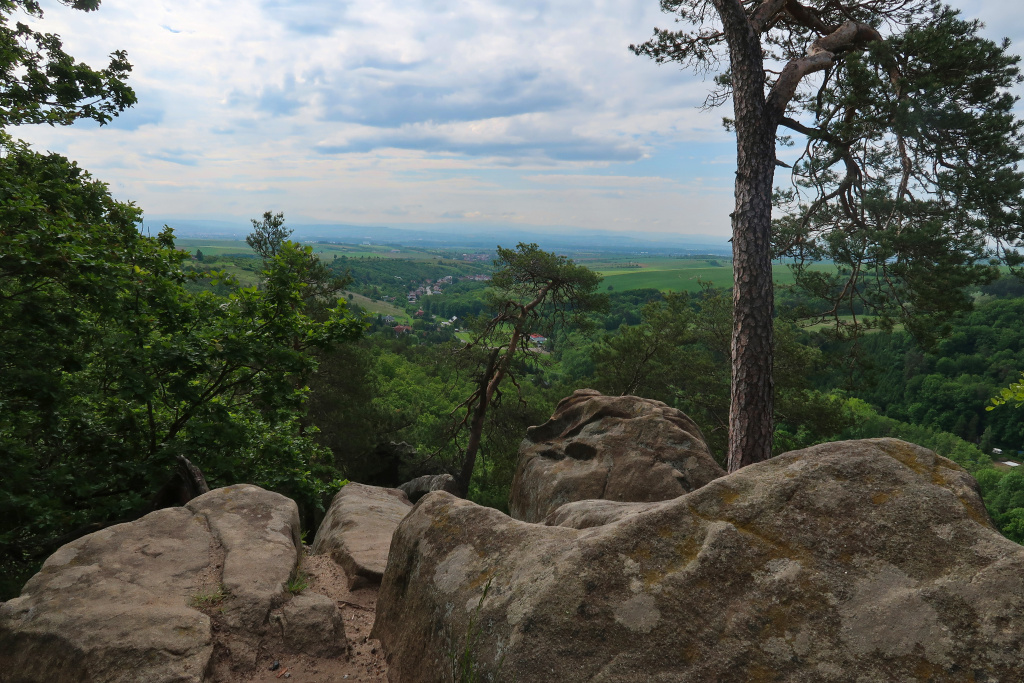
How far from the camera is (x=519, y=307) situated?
16359 mm

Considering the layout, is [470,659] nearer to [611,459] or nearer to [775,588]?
[775,588]

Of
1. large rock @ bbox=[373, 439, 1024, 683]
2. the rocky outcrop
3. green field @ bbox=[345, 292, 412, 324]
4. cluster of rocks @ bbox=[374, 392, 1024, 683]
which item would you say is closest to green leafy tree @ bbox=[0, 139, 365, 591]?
cluster of rocks @ bbox=[374, 392, 1024, 683]

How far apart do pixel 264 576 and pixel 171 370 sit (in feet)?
14.4

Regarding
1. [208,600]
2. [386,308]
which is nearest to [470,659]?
[208,600]

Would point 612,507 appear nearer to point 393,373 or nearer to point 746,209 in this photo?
point 746,209

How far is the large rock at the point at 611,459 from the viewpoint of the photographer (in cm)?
893

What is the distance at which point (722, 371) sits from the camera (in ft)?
89.7

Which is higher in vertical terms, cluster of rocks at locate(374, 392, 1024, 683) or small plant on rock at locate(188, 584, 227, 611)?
cluster of rocks at locate(374, 392, 1024, 683)

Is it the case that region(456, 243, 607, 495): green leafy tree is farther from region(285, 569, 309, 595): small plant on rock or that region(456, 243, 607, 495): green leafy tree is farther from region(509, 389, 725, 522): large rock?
region(285, 569, 309, 595): small plant on rock

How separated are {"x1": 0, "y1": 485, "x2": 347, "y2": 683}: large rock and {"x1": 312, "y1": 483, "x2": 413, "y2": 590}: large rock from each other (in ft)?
2.35

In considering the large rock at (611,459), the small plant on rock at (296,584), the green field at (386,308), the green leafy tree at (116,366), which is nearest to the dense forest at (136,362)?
the green leafy tree at (116,366)

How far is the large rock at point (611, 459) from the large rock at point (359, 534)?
8.20 feet

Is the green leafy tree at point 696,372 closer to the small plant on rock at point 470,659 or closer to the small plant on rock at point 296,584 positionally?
the small plant on rock at point 296,584

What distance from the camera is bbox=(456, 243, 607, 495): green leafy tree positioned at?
53.4ft
